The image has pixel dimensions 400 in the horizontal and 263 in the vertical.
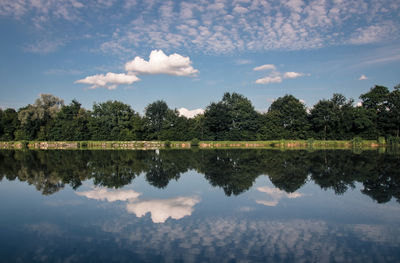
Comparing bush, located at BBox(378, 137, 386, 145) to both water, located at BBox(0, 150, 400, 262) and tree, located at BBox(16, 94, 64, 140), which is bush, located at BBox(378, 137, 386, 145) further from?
tree, located at BBox(16, 94, 64, 140)

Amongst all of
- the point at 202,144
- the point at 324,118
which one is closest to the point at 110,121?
the point at 202,144

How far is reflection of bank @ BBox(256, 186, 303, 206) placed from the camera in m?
9.16

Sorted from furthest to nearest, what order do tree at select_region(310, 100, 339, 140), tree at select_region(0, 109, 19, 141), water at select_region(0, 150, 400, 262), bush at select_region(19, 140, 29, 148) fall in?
tree at select_region(0, 109, 19, 141), bush at select_region(19, 140, 29, 148), tree at select_region(310, 100, 339, 140), water at select_region(0, 150, 400, 262)

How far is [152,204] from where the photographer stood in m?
8.90

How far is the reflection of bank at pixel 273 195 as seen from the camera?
30.1 feet

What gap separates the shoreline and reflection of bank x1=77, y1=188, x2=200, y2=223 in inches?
1440

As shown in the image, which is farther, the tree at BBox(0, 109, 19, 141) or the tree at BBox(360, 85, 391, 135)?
the tree at BBox(0, 109, 19, 141)

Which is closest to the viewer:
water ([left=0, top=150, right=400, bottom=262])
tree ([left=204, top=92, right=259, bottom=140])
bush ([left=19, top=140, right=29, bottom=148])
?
water ([left=0, top=150, right=400, bottom=262])

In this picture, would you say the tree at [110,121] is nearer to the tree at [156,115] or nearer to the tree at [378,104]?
the tree at [156,115]

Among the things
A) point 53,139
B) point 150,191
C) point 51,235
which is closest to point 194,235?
point 51,235

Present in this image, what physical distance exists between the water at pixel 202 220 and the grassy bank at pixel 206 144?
3529 cm

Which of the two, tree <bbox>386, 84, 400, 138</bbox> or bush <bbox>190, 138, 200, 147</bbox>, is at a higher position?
tree <bbox>386, 84, 400, 138</bbox>

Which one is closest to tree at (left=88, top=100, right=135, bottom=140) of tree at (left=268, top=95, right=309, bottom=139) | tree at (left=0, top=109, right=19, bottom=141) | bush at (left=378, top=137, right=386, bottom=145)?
tree at (left=0, top=109, right=19, bottom=141)

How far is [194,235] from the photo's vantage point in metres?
6.12
